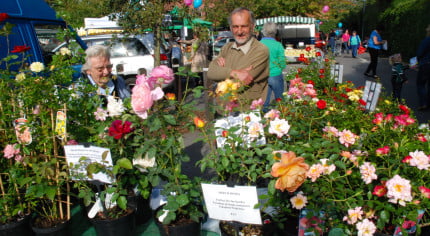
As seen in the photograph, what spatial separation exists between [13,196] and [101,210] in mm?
622

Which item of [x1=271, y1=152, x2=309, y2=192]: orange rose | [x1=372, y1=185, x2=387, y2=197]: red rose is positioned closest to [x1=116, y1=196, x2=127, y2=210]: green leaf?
[x1=271, y1=152, x2=309, y2=192]: orange rose

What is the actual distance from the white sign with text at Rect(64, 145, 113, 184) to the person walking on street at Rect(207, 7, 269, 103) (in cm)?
100

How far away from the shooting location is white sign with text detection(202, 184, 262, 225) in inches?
62.0

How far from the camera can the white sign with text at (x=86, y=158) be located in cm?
191

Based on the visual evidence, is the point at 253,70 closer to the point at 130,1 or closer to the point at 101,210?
the point at 101,210

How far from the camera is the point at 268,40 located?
4.73 metres

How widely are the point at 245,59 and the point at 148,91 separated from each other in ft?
3.78

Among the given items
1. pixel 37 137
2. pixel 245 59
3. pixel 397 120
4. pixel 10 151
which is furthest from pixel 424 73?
pixel 10 151

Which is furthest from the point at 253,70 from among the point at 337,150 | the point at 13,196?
the point at 13,196

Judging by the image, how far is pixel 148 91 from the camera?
1.56 metres

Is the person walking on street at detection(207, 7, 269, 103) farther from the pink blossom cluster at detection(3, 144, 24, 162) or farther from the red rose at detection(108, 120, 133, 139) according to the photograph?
the pink blossom cluster at detection(3, 144, 24, 162)

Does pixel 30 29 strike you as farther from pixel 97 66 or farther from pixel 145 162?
pixel 145 162

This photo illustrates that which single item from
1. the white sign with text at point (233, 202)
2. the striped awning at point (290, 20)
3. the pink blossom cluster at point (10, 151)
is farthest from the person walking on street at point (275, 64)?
the striped awning at point (290, 20)

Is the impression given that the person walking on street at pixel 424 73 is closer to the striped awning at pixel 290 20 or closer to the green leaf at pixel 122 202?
the green leaf at pixel 122 202
